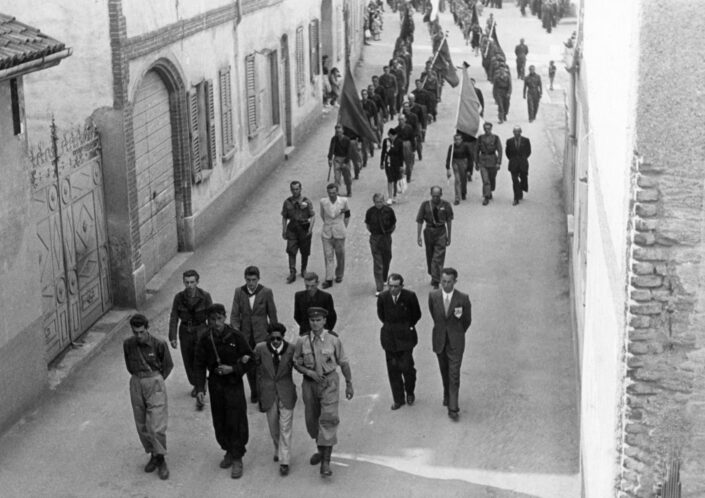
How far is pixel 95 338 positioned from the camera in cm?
1584

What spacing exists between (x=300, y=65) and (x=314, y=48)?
2.30 m

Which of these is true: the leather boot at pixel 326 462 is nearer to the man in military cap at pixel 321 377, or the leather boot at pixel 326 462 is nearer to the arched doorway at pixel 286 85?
the man in military cap at pixel 321 377

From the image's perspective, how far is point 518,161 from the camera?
22578 millimetres

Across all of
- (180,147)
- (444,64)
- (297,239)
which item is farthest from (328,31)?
(297,239)

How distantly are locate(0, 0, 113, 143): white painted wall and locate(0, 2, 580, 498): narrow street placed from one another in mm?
2831

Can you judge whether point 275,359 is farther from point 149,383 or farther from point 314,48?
point 314,48

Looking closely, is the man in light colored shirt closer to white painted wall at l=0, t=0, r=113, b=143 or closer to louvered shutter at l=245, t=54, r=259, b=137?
white painted wall at l=0, t=0, r=113, b=143

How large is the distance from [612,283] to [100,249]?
34.0ft

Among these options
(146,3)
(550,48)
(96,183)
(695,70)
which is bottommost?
(550,48)

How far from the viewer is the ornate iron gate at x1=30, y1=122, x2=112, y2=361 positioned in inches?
581

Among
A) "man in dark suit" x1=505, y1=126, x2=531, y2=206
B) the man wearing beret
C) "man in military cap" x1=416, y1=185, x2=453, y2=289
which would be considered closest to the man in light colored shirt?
"man in military cap" x1=416, y1=185, x2=453, y2=289

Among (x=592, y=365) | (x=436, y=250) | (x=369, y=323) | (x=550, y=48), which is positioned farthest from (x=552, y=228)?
(x=550, y=48)

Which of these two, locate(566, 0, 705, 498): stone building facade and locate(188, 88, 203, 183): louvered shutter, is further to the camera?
locate(188, 88, 203, 183): louvered shutter

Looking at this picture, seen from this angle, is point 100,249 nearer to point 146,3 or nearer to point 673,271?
point 146,3
